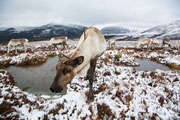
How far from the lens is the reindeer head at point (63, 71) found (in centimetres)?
293

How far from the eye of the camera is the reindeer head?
2.93 m

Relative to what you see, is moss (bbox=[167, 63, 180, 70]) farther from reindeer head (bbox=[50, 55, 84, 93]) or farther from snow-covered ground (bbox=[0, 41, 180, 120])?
reindeer head (bbox=[50, 55, 84, 93])

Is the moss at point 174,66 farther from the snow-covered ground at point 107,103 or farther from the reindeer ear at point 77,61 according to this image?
the reindeer ear at point 77,61

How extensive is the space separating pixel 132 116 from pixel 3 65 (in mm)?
13339

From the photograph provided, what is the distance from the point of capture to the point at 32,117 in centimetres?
376

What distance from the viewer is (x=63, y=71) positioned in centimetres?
303

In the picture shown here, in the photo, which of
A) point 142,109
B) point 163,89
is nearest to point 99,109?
point 142,109

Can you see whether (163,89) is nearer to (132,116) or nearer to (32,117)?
(132,116)

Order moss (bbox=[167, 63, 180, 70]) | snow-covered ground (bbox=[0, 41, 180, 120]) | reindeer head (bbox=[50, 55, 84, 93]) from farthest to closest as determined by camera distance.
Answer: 1. moss (bbox=[167, 63, 180, 70])
2. snow-covered ground (bbox=[0, 41, 180, 120])
3. reindeer head (bbox=[50, 55, 84, 93])

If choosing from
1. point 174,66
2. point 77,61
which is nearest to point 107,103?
point 77,61

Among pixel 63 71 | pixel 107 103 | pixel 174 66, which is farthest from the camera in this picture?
pixel 174 66

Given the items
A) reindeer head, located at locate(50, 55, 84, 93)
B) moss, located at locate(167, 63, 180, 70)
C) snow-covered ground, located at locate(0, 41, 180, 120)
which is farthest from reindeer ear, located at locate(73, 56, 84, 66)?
moss, located at locate(167, 63, 180, 70)

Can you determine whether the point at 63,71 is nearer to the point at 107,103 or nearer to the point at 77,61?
the point at 77,61

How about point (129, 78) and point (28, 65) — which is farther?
point (28, 65)
